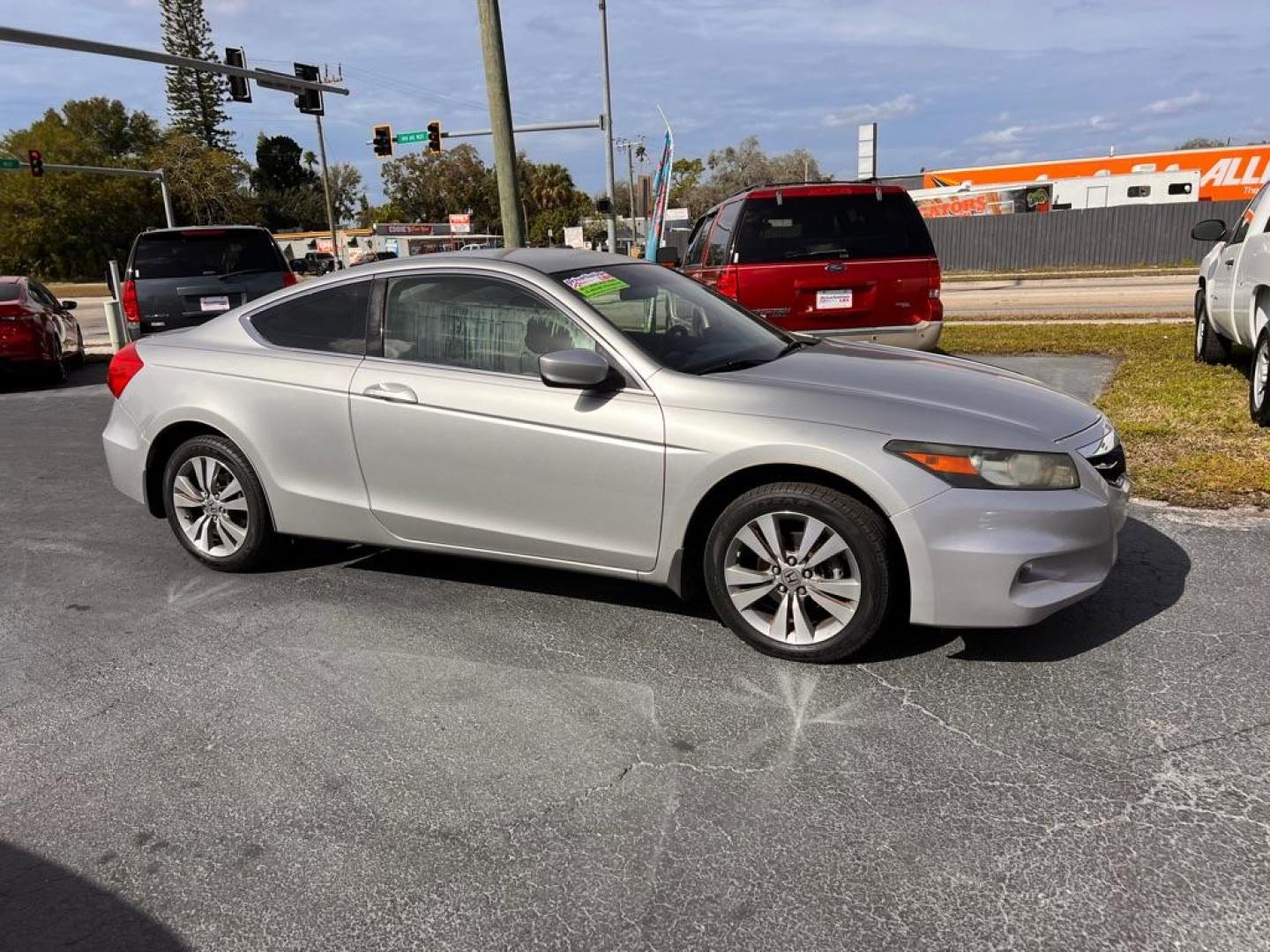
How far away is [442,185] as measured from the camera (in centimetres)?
9225

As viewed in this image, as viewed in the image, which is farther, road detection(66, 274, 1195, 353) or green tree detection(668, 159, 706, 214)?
green tree detection(668, 159, 706, 214)

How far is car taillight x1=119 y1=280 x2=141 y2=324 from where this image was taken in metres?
11.3

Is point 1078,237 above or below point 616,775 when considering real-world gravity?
above

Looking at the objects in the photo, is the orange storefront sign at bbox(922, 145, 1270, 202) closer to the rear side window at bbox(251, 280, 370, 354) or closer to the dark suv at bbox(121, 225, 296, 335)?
the dark suv at bbox(121, 225, 296, 335)

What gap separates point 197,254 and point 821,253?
736 cm

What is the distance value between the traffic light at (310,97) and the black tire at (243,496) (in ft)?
76.2

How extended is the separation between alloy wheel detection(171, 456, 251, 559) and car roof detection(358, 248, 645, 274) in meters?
1.27

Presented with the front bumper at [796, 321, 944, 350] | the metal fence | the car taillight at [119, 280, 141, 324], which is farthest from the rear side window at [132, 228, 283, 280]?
the metal fence

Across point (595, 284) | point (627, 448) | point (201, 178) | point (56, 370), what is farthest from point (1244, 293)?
point (201, 178)

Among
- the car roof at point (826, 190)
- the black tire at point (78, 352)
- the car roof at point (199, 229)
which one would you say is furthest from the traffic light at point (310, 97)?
the car roof at point (826, 190)

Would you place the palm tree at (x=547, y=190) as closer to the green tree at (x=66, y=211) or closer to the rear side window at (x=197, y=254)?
the green tree at (x=66, y=211)

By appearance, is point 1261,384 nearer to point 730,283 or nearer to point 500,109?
point 730,283

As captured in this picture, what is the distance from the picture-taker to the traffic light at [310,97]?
82.9ft

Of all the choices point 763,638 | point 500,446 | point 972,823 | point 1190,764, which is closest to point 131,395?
point 500,446
